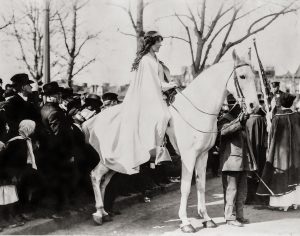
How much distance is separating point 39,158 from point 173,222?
2299mm

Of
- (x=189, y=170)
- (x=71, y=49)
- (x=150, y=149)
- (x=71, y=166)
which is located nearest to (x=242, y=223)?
(x=189, y=170)

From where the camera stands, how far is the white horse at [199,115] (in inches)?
276

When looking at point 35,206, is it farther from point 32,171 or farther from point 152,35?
point 152,35

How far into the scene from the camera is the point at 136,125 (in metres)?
7.18

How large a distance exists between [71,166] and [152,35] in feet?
7.85

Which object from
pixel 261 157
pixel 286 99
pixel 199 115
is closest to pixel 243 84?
pixel 199 115

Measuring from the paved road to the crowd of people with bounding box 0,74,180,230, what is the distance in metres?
0.43

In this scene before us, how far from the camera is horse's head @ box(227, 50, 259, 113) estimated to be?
22.3 ft

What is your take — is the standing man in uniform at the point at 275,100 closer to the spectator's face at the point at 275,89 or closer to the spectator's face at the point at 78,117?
the spectator's face at the point at 275,89

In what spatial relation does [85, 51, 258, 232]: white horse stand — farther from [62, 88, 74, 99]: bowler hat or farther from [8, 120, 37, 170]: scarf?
[62, 88, 74, 99]: bowler hat

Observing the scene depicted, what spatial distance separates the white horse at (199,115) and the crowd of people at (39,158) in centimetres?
→ 68

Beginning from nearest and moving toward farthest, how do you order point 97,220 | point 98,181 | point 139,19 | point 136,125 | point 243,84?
point 243,84 → point 136,125 → point 97,220 → point 98,181 → point 139,19

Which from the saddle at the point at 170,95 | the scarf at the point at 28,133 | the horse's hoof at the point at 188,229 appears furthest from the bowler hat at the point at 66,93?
the horse's hoof at the point at 188,229

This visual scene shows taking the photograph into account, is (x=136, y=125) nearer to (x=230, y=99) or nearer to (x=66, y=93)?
(x=66, y=93)
